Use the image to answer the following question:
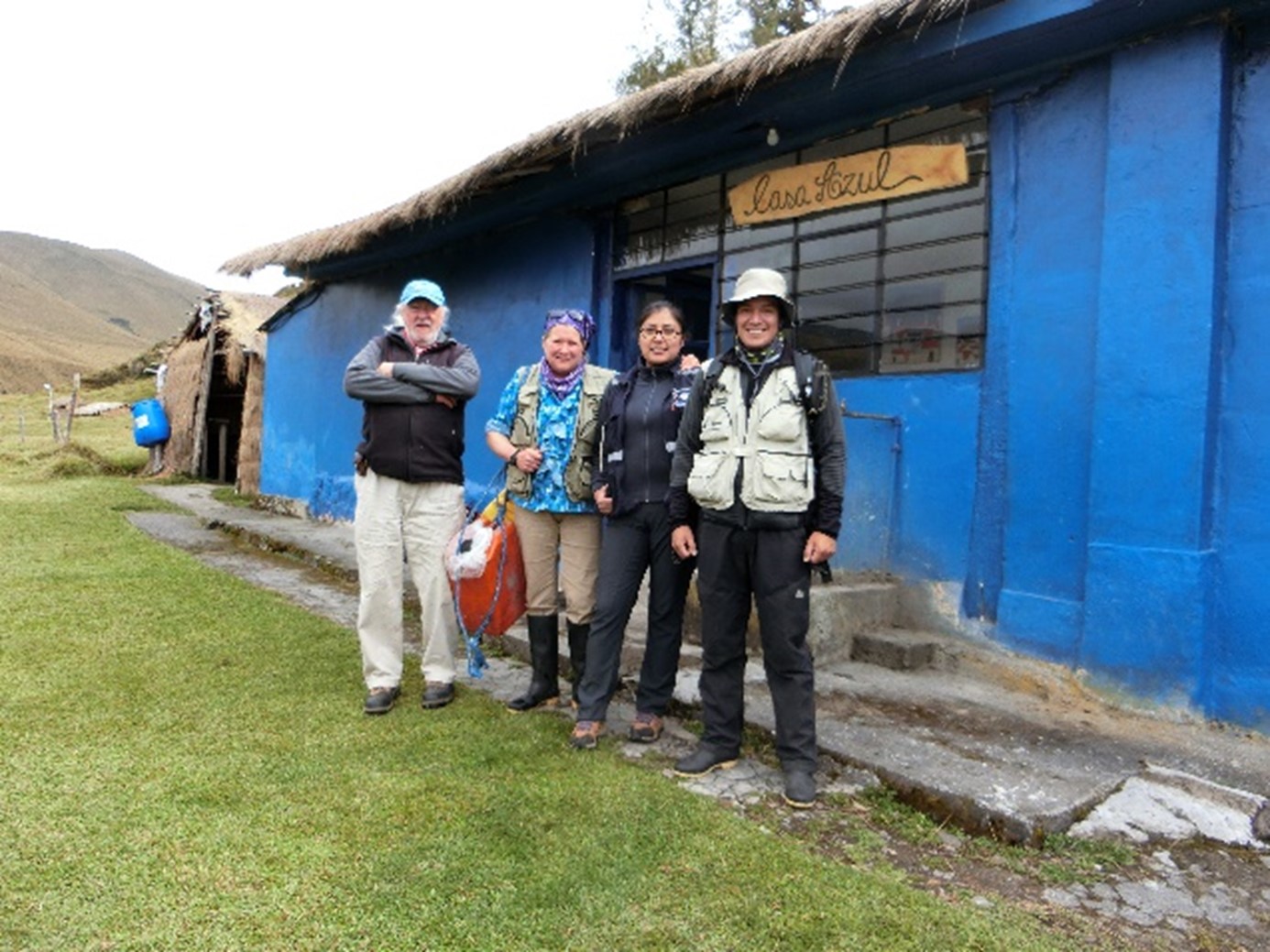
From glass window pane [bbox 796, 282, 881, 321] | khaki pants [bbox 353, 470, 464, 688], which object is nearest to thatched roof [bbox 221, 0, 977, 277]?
glass window pane [bbox 796, 282, 881, 321]

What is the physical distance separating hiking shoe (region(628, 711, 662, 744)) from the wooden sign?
3.15 m

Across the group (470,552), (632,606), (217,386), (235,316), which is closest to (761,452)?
(632,606)

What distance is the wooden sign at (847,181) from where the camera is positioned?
4.48 metres

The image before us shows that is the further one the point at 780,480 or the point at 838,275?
the point at 838,275

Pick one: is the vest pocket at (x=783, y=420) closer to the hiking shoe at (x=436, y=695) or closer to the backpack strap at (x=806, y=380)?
the backpack strap at (x=806, y=380)

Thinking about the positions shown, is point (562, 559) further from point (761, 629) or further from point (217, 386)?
point (217, 386)

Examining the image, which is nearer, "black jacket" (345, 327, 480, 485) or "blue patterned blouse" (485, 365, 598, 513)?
"blue patterned blouse" (485, 365, 598, 513)

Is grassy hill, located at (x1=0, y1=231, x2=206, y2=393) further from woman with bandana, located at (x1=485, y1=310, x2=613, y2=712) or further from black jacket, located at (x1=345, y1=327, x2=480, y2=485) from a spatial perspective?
woman with bandana, located at (x1=485, y1=310, x2=613, y2=712)

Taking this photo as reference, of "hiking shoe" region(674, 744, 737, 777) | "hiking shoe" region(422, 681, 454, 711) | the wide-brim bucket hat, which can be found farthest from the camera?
"hiking shoe" region(422, 681, 454, 711)

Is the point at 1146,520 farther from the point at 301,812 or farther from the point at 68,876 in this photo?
the point at 68,876

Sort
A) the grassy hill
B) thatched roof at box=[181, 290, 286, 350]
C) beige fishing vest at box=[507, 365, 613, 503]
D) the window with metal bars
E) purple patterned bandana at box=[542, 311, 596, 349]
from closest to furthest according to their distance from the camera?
1. beige fishing vest at box=[507, 365, 613, 503]
2. purple patterned bandana at box=[542, 311, 596, 349]
3. the window with metal bars
4. thatched roof at box=[181, 290, 286, 350]
5. the grassy hill

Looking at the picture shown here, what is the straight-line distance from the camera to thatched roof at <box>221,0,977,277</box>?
12.1 feet

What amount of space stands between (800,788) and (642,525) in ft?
3.57

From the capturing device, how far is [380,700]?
11.8 ft
